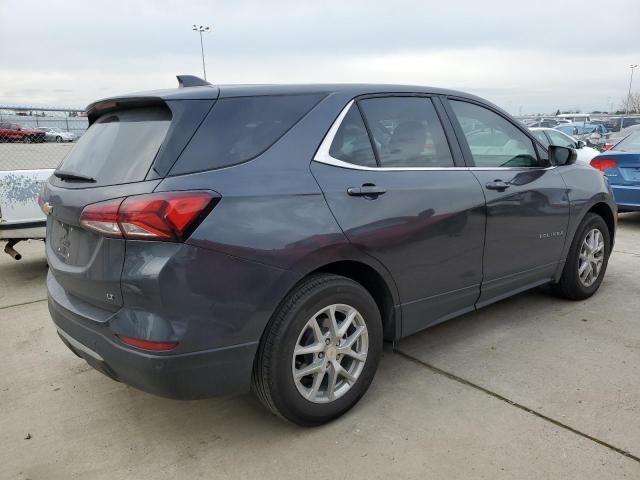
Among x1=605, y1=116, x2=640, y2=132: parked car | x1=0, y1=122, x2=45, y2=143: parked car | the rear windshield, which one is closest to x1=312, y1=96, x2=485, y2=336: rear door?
the rear windshield

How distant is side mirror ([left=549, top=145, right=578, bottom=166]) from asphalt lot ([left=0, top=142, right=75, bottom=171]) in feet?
19.5

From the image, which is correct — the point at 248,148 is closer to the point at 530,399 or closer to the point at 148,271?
the point at 148,271

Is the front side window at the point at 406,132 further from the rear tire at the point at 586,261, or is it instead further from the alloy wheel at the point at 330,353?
the rear tire at the point at 586,261

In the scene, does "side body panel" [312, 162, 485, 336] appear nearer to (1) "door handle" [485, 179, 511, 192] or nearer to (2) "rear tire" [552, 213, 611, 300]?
(1) "door handle" [485, 179, 511, 192]

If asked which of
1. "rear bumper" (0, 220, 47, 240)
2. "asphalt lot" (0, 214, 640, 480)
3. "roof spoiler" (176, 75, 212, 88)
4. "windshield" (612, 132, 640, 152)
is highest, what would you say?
"roof spoiler" (176, 75, 212, 88)

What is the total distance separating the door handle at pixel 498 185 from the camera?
3.55 m

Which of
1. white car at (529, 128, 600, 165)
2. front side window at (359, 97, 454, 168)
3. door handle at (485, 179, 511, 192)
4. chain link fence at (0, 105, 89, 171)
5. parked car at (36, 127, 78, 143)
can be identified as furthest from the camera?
white car at (529, 128, 600, 165)

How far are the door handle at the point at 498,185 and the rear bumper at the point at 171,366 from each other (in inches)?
76.7

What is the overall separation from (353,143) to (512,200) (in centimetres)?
140

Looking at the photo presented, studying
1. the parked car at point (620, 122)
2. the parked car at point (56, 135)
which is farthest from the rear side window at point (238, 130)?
the parked car at point (620, 122)

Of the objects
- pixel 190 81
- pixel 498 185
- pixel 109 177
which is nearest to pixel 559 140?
pixel 498 185

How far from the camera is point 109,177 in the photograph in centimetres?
253

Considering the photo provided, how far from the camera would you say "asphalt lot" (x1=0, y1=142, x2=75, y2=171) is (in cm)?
739

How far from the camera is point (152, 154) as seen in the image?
2428 millimetres
